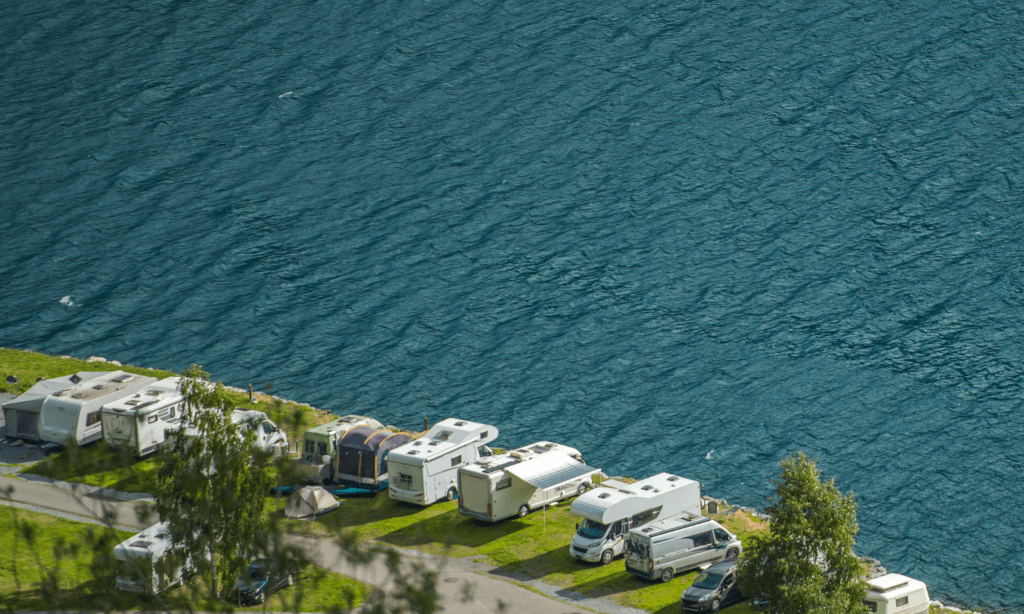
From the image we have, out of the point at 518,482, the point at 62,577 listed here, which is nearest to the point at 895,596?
the point at 518,482

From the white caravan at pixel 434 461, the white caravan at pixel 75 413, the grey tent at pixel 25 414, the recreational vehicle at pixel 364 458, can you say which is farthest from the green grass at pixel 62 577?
the recreational vehicle at pixel 364 458

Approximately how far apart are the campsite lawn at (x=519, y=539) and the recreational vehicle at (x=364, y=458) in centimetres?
88

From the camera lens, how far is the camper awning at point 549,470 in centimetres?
4841

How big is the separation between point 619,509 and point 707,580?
17.2ft

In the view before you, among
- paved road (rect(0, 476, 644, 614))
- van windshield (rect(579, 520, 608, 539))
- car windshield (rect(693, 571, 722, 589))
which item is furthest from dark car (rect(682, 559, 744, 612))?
van windshield (rect(579, 520, 608, 539))

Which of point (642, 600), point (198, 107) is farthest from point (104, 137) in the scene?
point (642, 600)

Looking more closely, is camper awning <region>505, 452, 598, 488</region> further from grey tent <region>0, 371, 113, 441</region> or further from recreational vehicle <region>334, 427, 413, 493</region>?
grey tent <region>0, 371, 113, 441</region>

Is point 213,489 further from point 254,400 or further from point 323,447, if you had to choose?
point 254,400

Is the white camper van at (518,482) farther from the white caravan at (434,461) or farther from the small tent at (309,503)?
the small tent at (309,503)

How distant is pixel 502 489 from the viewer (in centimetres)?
4788

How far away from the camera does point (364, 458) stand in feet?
169

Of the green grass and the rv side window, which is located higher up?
the green grass

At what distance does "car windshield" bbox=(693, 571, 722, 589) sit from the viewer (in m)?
40.7

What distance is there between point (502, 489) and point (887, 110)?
58.9 m
